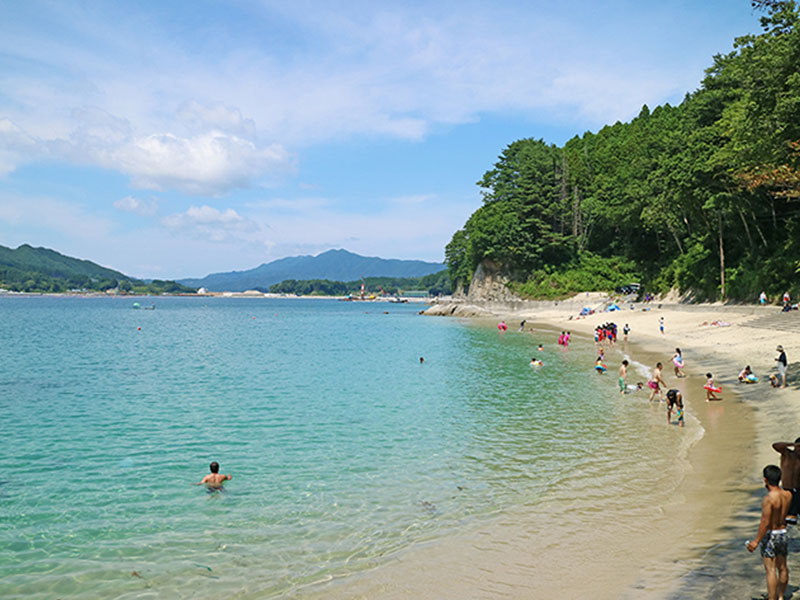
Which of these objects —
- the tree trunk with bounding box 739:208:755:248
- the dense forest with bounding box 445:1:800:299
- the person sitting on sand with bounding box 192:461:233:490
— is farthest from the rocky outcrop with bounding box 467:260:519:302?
the person sitting on sand with bounding box 192:461:233:490

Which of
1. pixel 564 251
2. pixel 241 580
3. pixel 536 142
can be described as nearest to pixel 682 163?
pixel 564 251

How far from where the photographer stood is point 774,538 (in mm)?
6766

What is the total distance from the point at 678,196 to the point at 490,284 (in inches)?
2227

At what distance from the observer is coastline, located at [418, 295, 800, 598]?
7.76 metres

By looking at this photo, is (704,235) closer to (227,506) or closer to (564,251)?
(564,251)

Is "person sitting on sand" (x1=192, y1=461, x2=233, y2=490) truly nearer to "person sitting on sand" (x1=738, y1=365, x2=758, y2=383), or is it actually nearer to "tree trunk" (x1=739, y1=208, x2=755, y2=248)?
"person sitting on sand" (x1=738, y1=365, x2=758, y2=383)

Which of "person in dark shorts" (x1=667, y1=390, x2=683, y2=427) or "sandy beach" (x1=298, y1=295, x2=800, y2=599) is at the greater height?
"person in dark shorts" (x1=667, y1=390, x2=683, y2=427)

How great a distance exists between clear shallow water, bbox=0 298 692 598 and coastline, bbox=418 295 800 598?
64.8 inches

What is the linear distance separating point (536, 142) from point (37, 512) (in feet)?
362

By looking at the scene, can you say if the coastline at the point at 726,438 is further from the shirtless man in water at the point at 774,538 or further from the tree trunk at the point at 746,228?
the tree trunk at the point at 746,228

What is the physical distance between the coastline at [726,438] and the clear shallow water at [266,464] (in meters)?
1.65

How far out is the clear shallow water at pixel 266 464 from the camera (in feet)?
31.4

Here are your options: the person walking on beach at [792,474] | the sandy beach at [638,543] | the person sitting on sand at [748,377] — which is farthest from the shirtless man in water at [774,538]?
the person sitting on sand at [748,377]

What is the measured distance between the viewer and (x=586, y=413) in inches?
827
